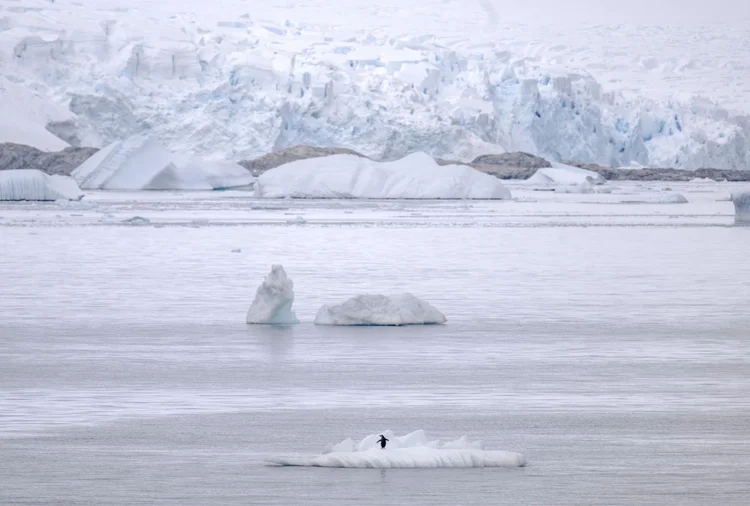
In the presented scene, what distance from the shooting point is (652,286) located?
1356cm

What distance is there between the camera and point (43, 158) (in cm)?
5253

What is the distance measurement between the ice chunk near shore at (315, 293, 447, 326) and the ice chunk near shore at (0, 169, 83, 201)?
2739 centimetres

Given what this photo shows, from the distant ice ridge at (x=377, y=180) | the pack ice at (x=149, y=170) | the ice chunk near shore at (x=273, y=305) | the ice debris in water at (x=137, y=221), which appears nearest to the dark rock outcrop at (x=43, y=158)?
the pack ice at (x=149, y=170)

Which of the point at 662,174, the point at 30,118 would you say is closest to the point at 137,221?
the point at 30,118

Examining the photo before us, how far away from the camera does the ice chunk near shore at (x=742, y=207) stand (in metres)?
29.3

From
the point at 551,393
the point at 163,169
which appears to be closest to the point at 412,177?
the point at 163,169

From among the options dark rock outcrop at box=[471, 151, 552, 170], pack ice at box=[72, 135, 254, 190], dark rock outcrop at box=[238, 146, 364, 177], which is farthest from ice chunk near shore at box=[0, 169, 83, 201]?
dark rock outcrop at box=[471, 151, 552, 170]

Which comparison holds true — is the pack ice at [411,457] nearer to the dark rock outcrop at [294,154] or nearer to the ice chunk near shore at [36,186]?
the ice chunk near shore at [36,186]

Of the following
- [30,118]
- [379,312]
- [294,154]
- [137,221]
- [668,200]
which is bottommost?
[294,154]

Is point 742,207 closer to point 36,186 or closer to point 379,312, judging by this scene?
point 36,186

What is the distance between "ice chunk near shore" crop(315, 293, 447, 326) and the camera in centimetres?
977

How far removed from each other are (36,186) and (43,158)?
629 inches

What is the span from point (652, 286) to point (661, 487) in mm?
9298

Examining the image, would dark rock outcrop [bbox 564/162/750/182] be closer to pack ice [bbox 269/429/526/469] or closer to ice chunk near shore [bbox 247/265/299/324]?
ice chunk near shore [bbox 247/265/299/324]
